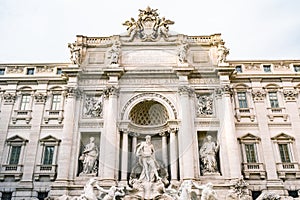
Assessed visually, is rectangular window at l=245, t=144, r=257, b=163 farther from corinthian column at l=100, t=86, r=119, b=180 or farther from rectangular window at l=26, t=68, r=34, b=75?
rectangular window at l=26, t=68, r=34, b=75

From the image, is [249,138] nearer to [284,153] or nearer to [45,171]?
[284,153]

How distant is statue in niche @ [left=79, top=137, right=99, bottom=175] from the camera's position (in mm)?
22438

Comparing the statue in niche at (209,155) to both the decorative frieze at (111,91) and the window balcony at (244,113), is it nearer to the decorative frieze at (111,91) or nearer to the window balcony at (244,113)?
the window balcony at (244,113)

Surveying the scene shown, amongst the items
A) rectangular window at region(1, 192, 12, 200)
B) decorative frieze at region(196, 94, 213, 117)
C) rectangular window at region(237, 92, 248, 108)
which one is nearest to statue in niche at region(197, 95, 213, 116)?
decorative frieze at region(196, 94, 213, 117)

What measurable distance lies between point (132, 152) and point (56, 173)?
5.86 m

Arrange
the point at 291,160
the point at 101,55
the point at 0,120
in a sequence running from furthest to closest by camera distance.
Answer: the point at 101,55 → the point at 0,120 → the point at 291,160

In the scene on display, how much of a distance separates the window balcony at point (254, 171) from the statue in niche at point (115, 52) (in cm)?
1321

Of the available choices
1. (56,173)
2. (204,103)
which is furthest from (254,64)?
(56,173)

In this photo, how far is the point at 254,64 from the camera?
27.1m

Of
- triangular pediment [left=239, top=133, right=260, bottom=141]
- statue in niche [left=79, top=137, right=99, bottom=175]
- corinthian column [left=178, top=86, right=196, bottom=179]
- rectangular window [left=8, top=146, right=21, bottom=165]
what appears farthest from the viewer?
triangular pediment [left=239, top=133, right=260, bottom=141]

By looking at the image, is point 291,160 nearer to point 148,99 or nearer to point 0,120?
point 148,99

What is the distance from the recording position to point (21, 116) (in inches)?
995

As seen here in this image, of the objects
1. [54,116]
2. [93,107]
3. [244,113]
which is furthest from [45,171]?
[244,113]

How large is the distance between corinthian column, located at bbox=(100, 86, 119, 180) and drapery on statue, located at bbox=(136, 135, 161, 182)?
178 centimetres
